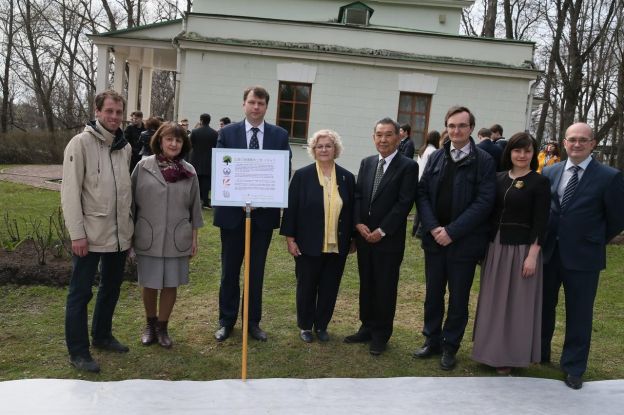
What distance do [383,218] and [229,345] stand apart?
5.84 feet

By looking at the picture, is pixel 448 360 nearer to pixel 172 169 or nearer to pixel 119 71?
pixel 172 169

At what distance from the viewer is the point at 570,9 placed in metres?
27.3

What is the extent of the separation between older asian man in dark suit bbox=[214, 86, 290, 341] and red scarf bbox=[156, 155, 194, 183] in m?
0.44

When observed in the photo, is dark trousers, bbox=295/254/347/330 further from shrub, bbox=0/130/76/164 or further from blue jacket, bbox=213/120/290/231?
shrub, bbox=0/130/76/164

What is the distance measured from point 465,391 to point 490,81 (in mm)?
13019

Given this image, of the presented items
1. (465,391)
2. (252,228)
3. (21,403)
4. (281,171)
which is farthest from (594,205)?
(21,403)

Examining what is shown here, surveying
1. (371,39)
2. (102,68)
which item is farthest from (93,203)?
(102,68)

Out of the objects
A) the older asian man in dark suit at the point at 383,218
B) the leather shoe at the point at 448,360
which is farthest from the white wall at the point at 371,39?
the leather shoe at the point at 448,360

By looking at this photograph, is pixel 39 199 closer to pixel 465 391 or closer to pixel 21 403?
pixel 21 403

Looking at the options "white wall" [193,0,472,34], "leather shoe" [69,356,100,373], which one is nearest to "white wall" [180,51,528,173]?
"white wall" [193,0,472,34]

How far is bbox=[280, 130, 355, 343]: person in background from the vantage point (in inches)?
187

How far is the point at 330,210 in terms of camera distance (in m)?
4.76

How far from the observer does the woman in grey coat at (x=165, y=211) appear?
440 centimetres

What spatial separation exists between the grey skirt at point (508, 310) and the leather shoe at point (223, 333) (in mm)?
2227
